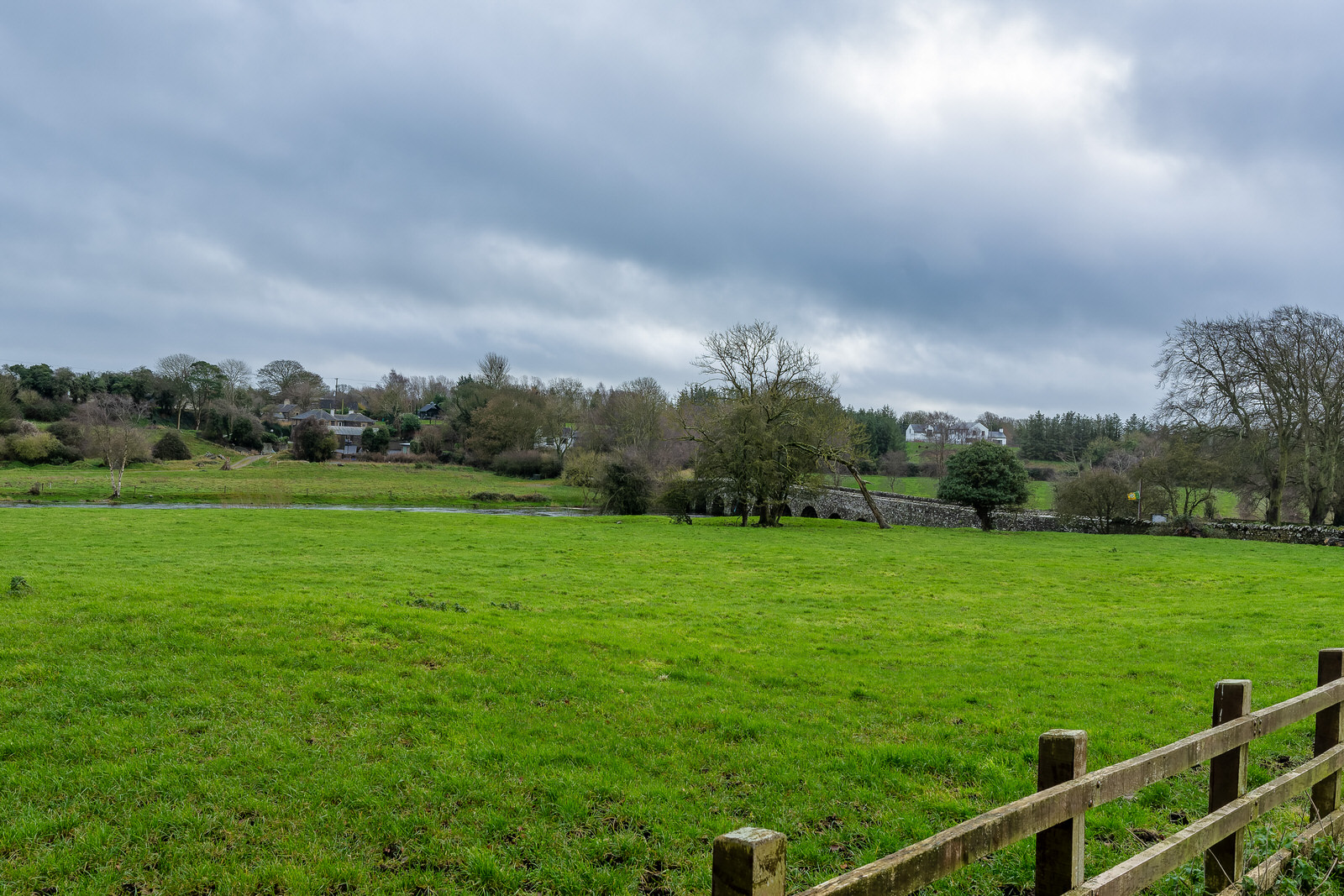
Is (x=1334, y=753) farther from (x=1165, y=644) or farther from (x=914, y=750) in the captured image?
(x=1165, y=644)

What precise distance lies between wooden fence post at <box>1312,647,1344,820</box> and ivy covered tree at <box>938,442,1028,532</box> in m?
42.1

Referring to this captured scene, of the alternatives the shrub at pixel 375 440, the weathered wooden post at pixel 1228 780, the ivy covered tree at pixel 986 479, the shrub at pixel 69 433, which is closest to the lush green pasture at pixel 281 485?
the shrub at pixel 69 433

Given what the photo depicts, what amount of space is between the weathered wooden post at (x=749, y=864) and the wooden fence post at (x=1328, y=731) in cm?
521

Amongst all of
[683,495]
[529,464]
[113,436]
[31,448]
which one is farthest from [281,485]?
[683,495]

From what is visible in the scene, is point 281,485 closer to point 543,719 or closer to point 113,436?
point 113,436

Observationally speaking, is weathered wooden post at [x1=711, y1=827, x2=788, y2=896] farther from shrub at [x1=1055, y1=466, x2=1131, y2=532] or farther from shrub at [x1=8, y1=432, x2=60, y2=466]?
shrub at [x1=8, y1=432, x2=60, y2=466]

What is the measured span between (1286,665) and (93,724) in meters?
15.2

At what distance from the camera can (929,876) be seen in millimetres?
2266

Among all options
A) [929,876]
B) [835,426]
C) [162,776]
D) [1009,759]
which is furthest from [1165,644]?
[835,426]

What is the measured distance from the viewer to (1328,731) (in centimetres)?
495

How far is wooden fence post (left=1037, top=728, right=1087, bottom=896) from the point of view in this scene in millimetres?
2951

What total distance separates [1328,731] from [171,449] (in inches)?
3924

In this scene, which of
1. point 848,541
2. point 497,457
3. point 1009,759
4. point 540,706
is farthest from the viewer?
point 497,457

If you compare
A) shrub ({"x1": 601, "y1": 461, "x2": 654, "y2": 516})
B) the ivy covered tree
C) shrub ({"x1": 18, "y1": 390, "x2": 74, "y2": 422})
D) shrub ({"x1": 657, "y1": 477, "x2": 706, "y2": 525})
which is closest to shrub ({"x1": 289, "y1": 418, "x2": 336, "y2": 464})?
shrub ({"x1": 18, "y1": 390, "x2": 74, "y2": 422})
